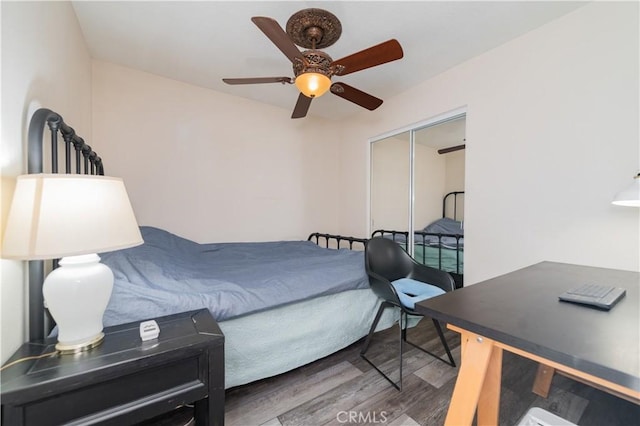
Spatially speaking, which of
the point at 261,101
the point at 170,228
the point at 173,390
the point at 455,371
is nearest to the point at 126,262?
the point at 173,390

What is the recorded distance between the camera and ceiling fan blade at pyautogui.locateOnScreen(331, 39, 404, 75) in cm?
153

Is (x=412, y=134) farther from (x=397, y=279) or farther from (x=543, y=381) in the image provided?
(x=543, y=381)

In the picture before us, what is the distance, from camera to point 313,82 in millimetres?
1671

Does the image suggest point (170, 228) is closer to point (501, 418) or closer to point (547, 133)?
point (501, 418)

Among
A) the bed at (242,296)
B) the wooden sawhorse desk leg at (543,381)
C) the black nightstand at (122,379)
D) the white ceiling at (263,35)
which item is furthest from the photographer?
the white ceiling at (263,35)

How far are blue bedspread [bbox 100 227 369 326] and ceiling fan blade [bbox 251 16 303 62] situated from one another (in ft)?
4.56

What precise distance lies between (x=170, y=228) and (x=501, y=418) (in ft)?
9.87

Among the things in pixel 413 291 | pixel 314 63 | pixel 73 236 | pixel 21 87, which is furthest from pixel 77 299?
pixel 413 291

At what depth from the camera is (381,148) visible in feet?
11.4

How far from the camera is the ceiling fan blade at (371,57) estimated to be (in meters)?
1.53

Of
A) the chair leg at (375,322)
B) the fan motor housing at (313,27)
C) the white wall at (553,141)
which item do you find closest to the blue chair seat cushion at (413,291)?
the chair leg at (375,322)

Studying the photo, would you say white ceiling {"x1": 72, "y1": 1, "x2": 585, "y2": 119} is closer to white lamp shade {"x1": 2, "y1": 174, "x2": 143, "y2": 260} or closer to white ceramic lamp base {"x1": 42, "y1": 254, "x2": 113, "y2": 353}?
white lamp shade {"x1": 2, "y1": 174, "x2": 143, "y2": 260}

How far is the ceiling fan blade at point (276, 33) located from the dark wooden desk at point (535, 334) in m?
A: 1.53

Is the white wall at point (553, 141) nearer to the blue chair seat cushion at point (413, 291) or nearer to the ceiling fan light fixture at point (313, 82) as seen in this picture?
the blue chair seat cushion at point (413, 291)
